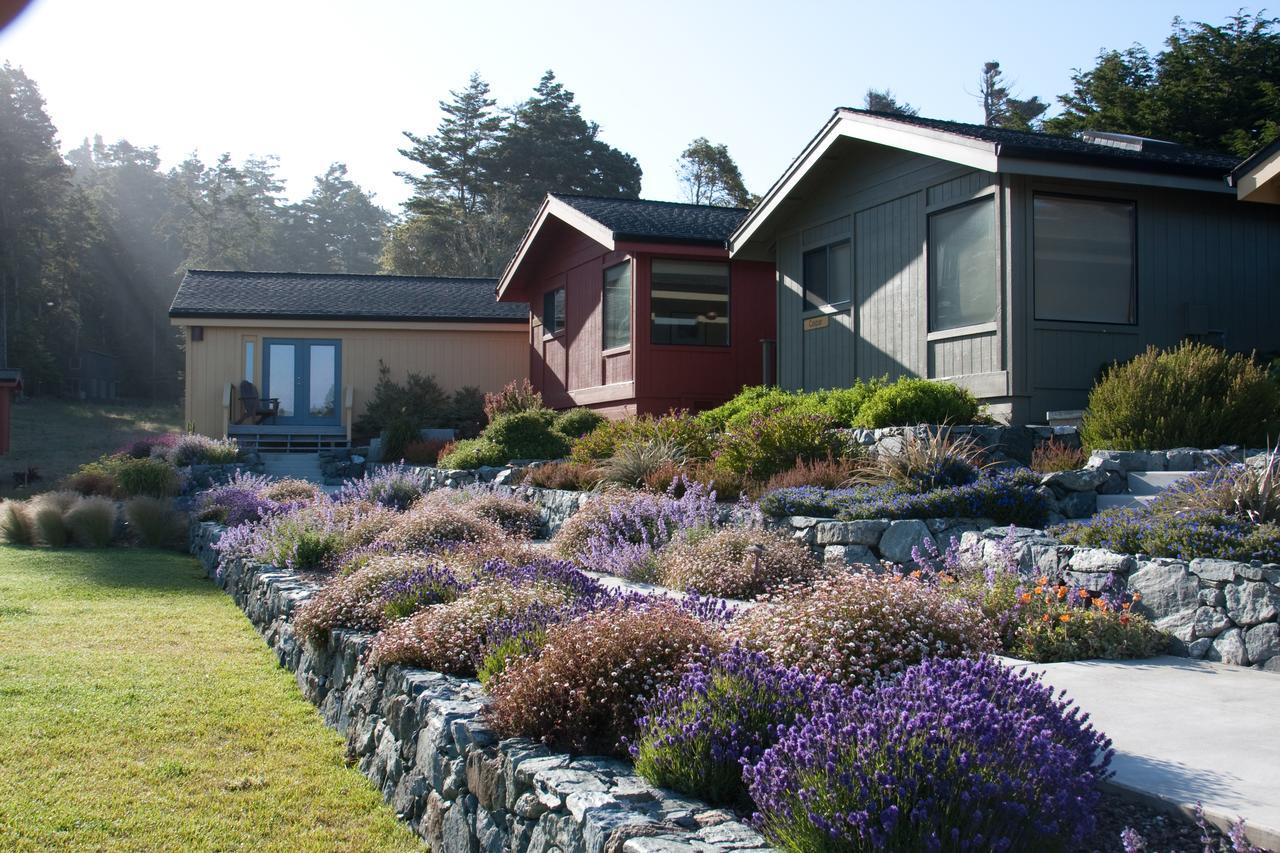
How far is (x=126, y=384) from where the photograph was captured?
4988cm

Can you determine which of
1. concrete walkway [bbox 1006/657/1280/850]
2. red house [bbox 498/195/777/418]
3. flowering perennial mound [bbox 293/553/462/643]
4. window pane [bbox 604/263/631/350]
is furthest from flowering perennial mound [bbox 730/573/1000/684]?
window pane [bbox 604/263/631/350]

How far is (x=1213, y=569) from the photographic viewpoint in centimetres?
521

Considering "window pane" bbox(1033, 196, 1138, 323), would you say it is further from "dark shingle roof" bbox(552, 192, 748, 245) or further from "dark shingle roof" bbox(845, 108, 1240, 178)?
"dark shingle roof" bbox(552, 192, 748, 245)

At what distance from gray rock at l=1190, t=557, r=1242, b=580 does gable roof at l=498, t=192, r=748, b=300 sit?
1088cm

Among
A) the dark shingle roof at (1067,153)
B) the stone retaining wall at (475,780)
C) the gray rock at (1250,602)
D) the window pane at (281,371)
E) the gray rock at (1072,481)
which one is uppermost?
the dark shingle roof at (1067,153)

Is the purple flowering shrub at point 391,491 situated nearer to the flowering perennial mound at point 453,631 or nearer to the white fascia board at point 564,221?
the white fascia board at point 564,221

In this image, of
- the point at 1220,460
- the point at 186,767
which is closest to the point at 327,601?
the point at 186,767

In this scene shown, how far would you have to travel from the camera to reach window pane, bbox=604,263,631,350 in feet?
53.2

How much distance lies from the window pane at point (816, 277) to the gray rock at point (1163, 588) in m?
8.40

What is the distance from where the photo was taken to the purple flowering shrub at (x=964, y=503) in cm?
720

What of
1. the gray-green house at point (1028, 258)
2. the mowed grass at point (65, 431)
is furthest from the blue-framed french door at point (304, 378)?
the gray-green house at point (1028, 258)

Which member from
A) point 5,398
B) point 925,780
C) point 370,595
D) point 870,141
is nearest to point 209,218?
point 5,398

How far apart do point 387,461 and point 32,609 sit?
10496 mm

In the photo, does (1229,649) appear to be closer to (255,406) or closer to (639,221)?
(639,221)
